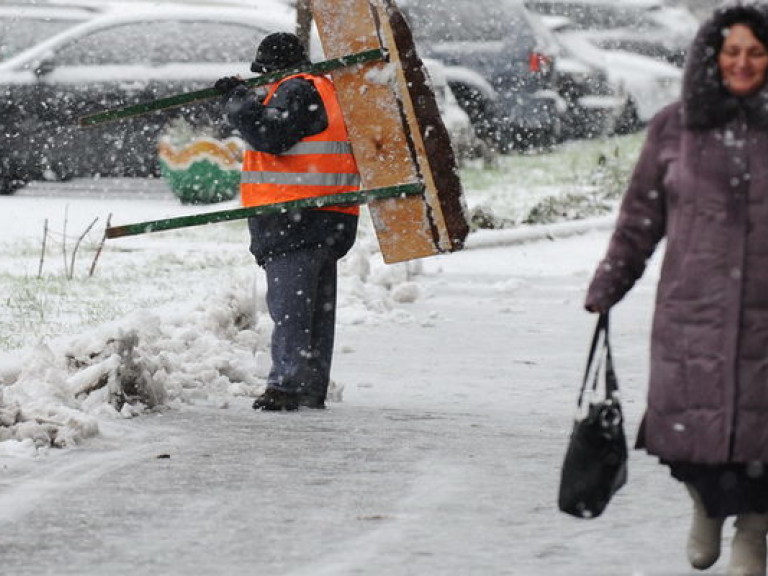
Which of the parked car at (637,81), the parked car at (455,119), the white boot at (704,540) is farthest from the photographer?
the parked car at (637,81)

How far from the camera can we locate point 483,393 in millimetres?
8516

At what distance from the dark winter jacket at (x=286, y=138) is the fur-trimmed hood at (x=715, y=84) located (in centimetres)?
270

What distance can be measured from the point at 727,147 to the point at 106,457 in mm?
2661

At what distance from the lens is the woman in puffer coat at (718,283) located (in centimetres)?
492

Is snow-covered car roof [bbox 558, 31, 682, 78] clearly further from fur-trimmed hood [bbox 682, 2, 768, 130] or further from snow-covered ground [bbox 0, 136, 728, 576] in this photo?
Result: fur-trimmed hood [bbox 682, 2, 768, 130]

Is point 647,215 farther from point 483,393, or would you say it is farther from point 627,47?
point 627,47

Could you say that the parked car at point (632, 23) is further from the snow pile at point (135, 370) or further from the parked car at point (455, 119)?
the snow pile at point (135, 370)

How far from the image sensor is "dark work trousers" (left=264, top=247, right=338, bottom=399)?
7.84 meters

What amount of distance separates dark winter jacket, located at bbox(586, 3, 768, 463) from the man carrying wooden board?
269cm

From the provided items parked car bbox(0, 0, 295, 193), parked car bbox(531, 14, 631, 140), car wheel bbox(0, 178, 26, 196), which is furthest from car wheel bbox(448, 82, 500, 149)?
car wheel bbox(0, 178, 26, 196)

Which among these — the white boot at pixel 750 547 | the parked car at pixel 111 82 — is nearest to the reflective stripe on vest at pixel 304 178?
the white boot at pixel 750 547

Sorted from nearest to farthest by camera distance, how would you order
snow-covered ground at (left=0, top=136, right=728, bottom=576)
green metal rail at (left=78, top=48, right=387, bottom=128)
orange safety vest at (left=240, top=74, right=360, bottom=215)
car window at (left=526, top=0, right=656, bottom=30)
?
snow-covered ground at (left=0, top=136, right=728, bottom=576), green metal rail at (left=78, top=48, right=387, bottom=128), orange safety vest at (left=240, top=74, right=360, bottom=215), car window at (left=526, top=0, right=656, bottom=30)

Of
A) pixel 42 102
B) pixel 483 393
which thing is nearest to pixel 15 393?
pixel 483 393

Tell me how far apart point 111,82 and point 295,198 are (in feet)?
34.7
